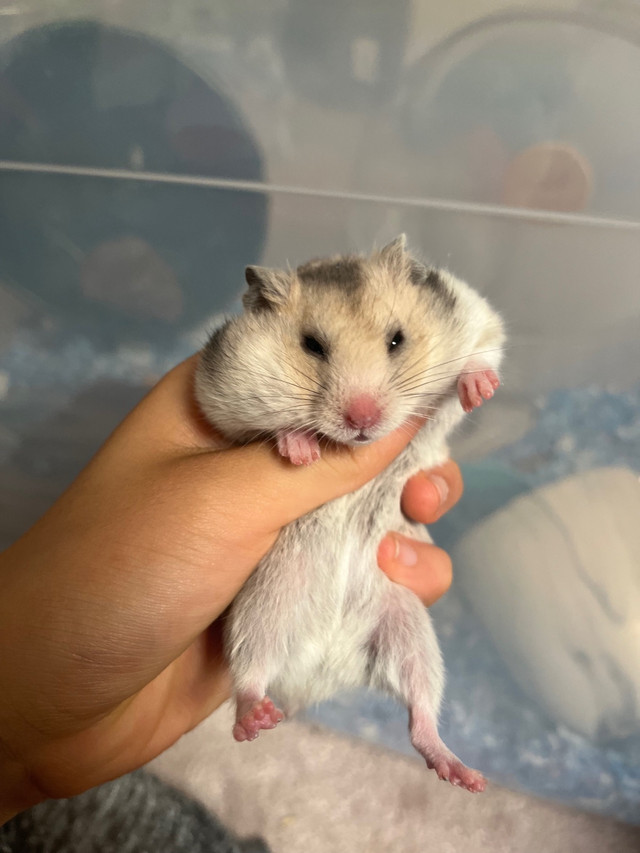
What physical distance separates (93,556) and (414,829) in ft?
4.65

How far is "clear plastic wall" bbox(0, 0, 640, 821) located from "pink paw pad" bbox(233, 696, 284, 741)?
1.00 metres

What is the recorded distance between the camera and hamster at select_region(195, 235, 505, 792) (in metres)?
1.14

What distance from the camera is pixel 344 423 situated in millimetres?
1088

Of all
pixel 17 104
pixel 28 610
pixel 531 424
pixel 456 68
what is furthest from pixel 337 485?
pixel 17 104

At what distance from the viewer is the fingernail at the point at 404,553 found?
1.45 m

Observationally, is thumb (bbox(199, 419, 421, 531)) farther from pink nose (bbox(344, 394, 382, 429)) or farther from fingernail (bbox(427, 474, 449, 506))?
fingernail (bbox(427, 474, 449, 506))

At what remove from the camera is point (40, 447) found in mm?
2217

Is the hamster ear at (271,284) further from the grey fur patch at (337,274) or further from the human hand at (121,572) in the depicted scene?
the human hand at (121,572)

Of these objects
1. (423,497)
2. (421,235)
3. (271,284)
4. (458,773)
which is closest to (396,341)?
(271,284)

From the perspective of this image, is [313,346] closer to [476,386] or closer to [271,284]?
[271,284]

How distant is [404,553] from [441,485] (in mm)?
246

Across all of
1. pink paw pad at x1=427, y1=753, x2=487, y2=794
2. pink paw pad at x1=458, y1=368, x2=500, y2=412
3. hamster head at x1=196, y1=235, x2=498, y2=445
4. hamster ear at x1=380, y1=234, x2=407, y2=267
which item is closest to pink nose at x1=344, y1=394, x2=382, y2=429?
hamster head at x1=196, y1=235, x2=498, y2=445

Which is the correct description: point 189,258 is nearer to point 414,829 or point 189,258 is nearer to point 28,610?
point 28,610

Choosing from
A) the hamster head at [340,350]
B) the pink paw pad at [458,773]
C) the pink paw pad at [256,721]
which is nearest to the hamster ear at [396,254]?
the hamster head at [340,350]
